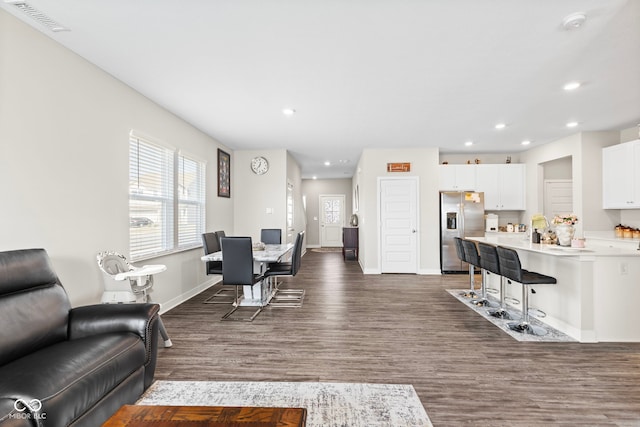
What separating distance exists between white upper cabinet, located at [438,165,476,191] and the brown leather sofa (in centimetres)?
591

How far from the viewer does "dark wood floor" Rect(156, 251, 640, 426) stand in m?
1.86

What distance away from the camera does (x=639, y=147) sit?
165 inches

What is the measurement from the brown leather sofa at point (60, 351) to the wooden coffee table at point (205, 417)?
13.8 inches

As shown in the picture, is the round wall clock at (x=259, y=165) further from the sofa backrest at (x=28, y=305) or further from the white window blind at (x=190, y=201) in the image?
the sofa backrest at (x=28, y=305)

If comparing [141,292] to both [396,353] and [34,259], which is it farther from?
[396,353]

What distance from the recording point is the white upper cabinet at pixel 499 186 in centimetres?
614

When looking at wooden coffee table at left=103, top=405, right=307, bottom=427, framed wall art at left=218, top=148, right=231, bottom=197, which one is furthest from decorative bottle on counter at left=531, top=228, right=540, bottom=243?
framed wall art at left=218, top=148, right=231, bottom=197

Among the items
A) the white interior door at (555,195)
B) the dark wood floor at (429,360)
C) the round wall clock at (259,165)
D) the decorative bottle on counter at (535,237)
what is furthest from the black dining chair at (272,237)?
the white interior door at (555,195)

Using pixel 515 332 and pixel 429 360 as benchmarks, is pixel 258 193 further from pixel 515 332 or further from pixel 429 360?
pixel 515 332

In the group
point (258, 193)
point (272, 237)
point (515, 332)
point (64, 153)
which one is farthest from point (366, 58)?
point (258, 193)

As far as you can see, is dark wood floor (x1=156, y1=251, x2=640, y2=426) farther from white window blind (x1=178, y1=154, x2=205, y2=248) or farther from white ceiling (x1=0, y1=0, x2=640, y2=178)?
white ceiling (x1=0, y1=0, x2=640, y2=178)

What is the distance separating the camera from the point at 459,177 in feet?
20.1

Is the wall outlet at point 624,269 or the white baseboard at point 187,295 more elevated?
the wall outlet at point 624,269

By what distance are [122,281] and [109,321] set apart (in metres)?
0.87
